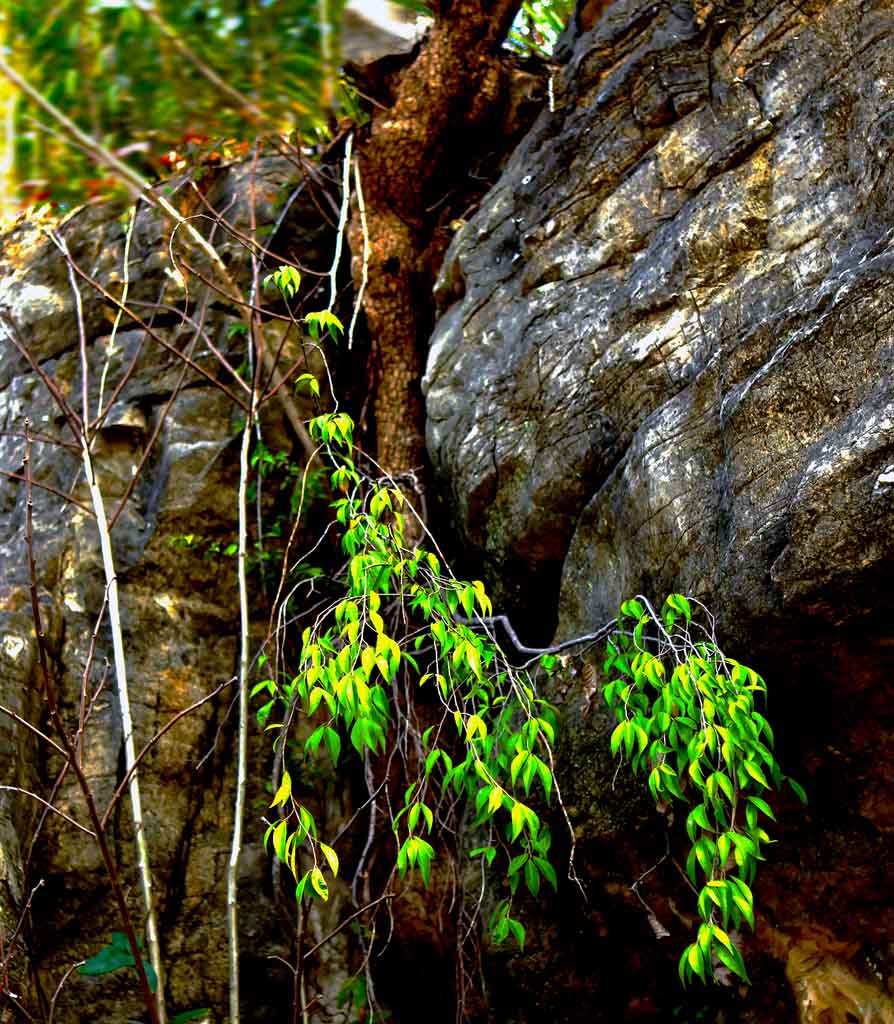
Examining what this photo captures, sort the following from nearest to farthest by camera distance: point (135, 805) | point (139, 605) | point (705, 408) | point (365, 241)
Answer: point (705, 408), point (135, 805), point (139, 605), point (365, 241)

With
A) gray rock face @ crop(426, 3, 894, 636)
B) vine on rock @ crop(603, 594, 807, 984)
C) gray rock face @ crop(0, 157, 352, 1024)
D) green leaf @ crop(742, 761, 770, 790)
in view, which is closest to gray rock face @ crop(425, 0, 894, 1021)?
gray rock face @ crop(426, 3, 894, 636)

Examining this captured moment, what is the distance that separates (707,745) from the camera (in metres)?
1.82

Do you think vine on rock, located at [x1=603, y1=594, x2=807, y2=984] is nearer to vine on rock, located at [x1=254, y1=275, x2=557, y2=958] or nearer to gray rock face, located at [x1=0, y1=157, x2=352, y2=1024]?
vine on rock, located at [x1=254, y1=275, x2=557, y2=958]

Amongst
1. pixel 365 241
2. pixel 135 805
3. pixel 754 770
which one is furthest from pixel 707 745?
pixel 365 241

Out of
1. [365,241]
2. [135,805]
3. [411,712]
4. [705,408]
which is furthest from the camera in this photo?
[365,241]

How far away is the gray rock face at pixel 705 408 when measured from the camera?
1889 mm

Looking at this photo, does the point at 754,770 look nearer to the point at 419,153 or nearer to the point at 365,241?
the point at 365,241

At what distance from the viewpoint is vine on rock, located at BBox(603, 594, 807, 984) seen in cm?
171

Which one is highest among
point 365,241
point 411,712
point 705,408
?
point 705,408

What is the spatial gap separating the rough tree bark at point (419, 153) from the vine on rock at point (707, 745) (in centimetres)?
180

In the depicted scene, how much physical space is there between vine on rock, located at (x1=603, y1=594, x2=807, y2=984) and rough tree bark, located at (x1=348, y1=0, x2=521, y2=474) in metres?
1.80

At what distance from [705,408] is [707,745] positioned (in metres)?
0.79

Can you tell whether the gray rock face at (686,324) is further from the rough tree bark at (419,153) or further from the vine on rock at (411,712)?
the vine on rock at (411,712)

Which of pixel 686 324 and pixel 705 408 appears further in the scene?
pixel 686 324
